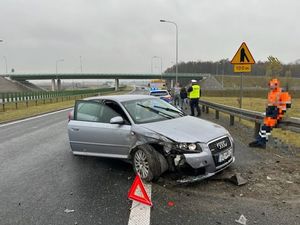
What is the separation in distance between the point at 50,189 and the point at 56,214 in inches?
37.0

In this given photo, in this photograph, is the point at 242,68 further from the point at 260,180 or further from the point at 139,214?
the point at 139,214

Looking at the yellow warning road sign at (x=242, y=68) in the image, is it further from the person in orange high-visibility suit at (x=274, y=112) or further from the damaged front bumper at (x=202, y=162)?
the damaged front bumper at (x=202, y=162)

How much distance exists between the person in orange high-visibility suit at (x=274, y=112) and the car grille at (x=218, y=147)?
237 centimetres

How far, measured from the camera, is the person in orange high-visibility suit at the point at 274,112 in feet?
20.6

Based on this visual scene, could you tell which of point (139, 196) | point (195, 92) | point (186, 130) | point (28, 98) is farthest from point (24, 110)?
point (139, 196)

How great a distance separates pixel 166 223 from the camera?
3039mm

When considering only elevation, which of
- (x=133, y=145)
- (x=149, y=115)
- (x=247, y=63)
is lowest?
(x=133, y=145)

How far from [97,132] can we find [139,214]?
232 centimetres

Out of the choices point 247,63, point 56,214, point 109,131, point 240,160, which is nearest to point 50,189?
point 56,214

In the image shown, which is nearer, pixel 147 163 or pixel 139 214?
pixel 139 214

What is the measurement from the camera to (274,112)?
627cm

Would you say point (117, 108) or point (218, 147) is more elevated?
point (117, 108)

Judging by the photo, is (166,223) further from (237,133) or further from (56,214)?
(237,133)

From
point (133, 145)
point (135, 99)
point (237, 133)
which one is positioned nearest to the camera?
point (133, 145)
